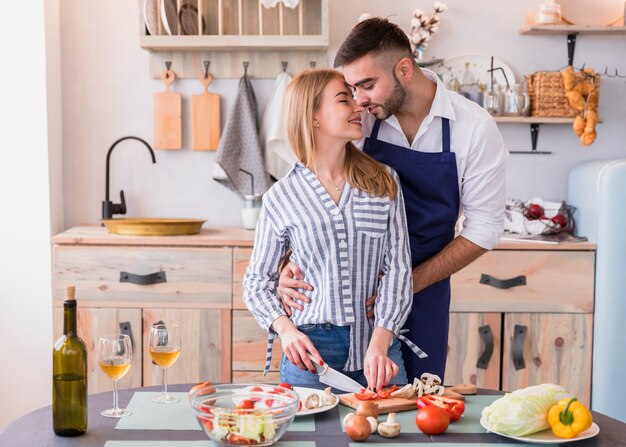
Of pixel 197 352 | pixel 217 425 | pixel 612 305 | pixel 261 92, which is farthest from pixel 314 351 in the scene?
pixel 261 92

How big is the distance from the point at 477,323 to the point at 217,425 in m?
2.04

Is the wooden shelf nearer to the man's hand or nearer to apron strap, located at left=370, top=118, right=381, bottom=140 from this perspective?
apron strap, located at left=370, top=118, right=381, bottom=140

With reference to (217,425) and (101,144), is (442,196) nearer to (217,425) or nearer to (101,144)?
(217,425)

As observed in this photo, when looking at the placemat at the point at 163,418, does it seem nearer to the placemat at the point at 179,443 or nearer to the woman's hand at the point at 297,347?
the placemat at the point at 179,443

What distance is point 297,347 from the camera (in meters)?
1.88

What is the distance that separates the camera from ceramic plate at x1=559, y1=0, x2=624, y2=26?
365 centimetres

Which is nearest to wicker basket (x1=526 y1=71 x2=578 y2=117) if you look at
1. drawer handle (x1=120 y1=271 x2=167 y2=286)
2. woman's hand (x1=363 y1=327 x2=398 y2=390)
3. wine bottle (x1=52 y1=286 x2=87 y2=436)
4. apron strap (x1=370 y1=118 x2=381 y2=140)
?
apron strap (x1=370 y1=118 x2=381 y2=140)

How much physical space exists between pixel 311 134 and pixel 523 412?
919 mm

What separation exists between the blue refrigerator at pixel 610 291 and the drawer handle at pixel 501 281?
0.99ft

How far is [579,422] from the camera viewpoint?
4.67ft

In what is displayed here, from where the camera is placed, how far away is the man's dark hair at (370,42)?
7.11 feet

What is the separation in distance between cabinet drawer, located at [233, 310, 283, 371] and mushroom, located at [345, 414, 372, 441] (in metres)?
1.80

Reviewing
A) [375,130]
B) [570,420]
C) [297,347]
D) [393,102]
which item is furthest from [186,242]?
[570,420]

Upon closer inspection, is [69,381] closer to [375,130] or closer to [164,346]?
[164,346]
